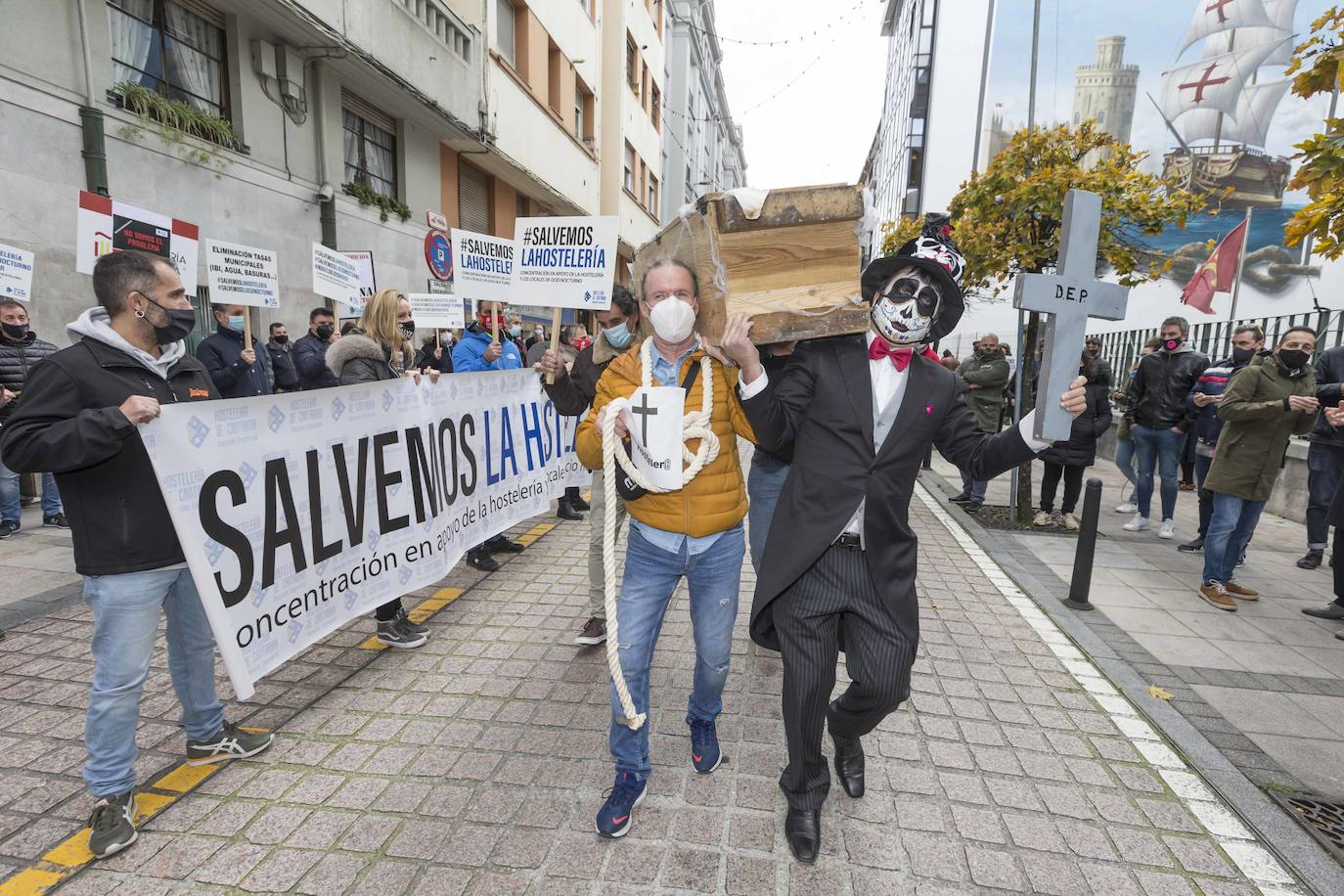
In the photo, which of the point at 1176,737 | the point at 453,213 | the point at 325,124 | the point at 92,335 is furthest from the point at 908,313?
the point at 453,213

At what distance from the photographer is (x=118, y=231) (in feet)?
14.0

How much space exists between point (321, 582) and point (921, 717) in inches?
126

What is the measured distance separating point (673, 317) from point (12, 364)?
689 cm

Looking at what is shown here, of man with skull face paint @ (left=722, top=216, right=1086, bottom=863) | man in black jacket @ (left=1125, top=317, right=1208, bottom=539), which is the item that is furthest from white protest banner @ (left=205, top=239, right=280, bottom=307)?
man in black jacket @ (left=1125, top=317, right=1208, bottom=539)

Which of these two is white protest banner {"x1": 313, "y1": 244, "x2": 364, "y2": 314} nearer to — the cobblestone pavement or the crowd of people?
the cobblestone pavement

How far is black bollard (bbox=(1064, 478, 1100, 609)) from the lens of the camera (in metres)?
5.14

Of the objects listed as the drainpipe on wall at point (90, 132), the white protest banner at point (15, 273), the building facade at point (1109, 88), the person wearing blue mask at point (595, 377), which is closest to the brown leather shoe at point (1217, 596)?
the person wearing blue mask at point (595, 377)

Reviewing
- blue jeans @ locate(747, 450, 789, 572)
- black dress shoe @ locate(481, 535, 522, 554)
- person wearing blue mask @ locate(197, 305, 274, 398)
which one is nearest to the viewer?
blue jeans @ locate(747, 450, 789, 572)

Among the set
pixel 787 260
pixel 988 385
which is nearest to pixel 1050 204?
pixel 988 385

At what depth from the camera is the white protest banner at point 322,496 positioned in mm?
2826

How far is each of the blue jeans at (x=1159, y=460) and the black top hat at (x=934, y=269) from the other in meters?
6.04

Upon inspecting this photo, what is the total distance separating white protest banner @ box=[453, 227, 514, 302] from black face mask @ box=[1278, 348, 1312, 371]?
622 centimetres

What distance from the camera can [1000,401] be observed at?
8539 mm

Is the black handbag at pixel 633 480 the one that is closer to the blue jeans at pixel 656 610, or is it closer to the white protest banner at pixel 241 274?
the blue jeans at pixel 656 610
